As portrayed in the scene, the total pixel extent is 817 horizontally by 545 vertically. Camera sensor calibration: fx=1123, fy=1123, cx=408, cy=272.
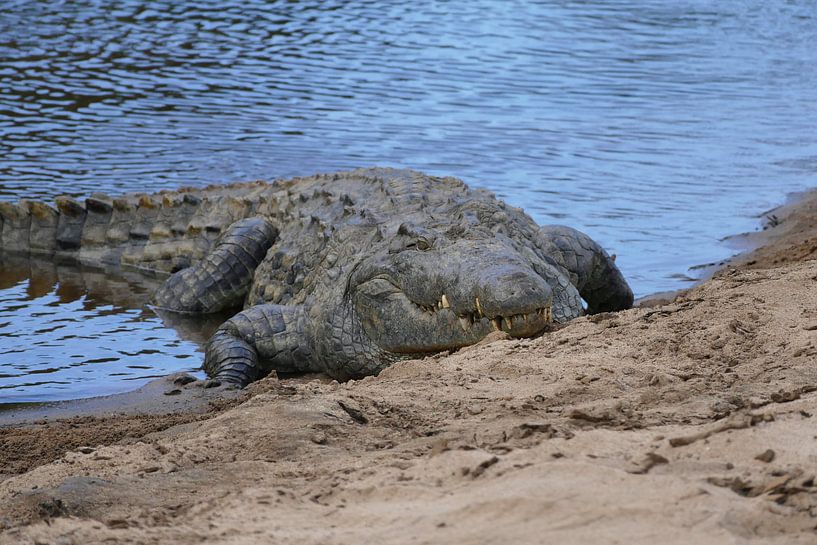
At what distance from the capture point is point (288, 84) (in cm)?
1460

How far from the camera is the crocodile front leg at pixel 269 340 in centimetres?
630

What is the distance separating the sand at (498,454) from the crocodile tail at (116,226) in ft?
13.3

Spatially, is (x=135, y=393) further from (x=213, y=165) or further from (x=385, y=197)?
(x=213, y=165)

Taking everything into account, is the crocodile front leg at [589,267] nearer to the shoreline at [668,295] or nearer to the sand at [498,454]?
the shoreline at [668,295]

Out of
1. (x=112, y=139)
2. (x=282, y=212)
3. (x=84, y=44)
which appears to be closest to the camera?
(x=282, y=212)

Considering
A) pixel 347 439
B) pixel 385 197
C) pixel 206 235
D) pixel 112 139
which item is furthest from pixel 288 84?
pixel 347 439

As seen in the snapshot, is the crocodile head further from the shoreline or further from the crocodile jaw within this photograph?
the shoreline

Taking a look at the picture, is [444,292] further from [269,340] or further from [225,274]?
[225,274]

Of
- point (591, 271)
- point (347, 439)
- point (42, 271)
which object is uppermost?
point (347, 439)

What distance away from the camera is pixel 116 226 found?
355 inches

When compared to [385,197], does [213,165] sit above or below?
below

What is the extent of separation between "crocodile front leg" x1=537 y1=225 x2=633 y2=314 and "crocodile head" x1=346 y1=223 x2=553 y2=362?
0.98 meters

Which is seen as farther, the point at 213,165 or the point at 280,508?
the point at 213,165

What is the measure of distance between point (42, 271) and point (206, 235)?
4.38 ft
